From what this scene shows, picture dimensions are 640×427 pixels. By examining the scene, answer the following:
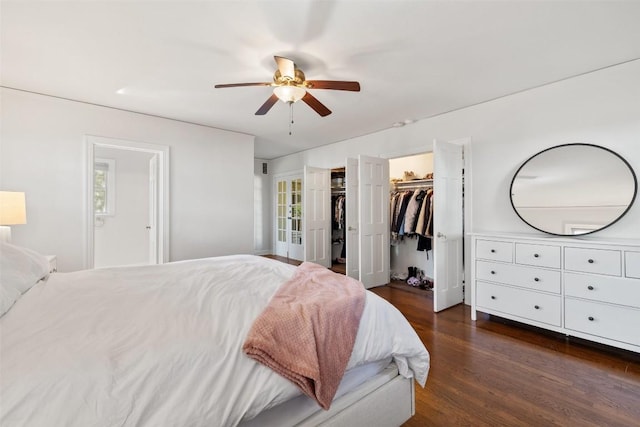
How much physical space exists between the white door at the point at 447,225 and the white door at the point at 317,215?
244 centimetres

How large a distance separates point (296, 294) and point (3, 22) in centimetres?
262

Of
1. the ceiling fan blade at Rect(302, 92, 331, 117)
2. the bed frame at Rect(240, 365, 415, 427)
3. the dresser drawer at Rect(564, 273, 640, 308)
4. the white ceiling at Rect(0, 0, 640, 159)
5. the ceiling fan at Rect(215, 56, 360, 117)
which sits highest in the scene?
the white ceiling at Rect(0, 0, 640, 159)

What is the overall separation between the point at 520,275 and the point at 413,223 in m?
1.68

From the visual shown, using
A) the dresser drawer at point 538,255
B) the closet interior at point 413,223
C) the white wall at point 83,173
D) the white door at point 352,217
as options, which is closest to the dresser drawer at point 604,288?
the dresser drawer at point 538,255

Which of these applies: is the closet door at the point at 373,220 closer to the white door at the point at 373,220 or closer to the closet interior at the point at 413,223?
the white door at the point at 373,220

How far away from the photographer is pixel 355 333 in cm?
122

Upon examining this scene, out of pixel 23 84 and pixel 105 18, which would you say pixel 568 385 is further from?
pixel 23 84

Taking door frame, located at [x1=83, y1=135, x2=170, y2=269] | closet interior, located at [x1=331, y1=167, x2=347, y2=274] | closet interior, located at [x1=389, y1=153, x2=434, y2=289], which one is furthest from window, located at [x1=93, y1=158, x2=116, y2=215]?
closet interior, located at [x1=389, y1=153, x2=434, y2=289]

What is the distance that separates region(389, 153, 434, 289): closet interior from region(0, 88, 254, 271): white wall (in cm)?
238

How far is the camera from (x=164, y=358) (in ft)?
2.84

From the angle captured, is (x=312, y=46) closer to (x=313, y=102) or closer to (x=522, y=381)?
(x=313, y=102)

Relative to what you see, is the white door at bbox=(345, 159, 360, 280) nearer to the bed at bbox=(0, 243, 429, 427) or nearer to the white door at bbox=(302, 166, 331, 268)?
the white door at bbox=(302, 166, 331, 268)

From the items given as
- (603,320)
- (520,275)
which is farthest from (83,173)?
(603,320)

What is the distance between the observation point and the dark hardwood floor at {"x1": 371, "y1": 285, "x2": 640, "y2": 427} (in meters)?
1.56
